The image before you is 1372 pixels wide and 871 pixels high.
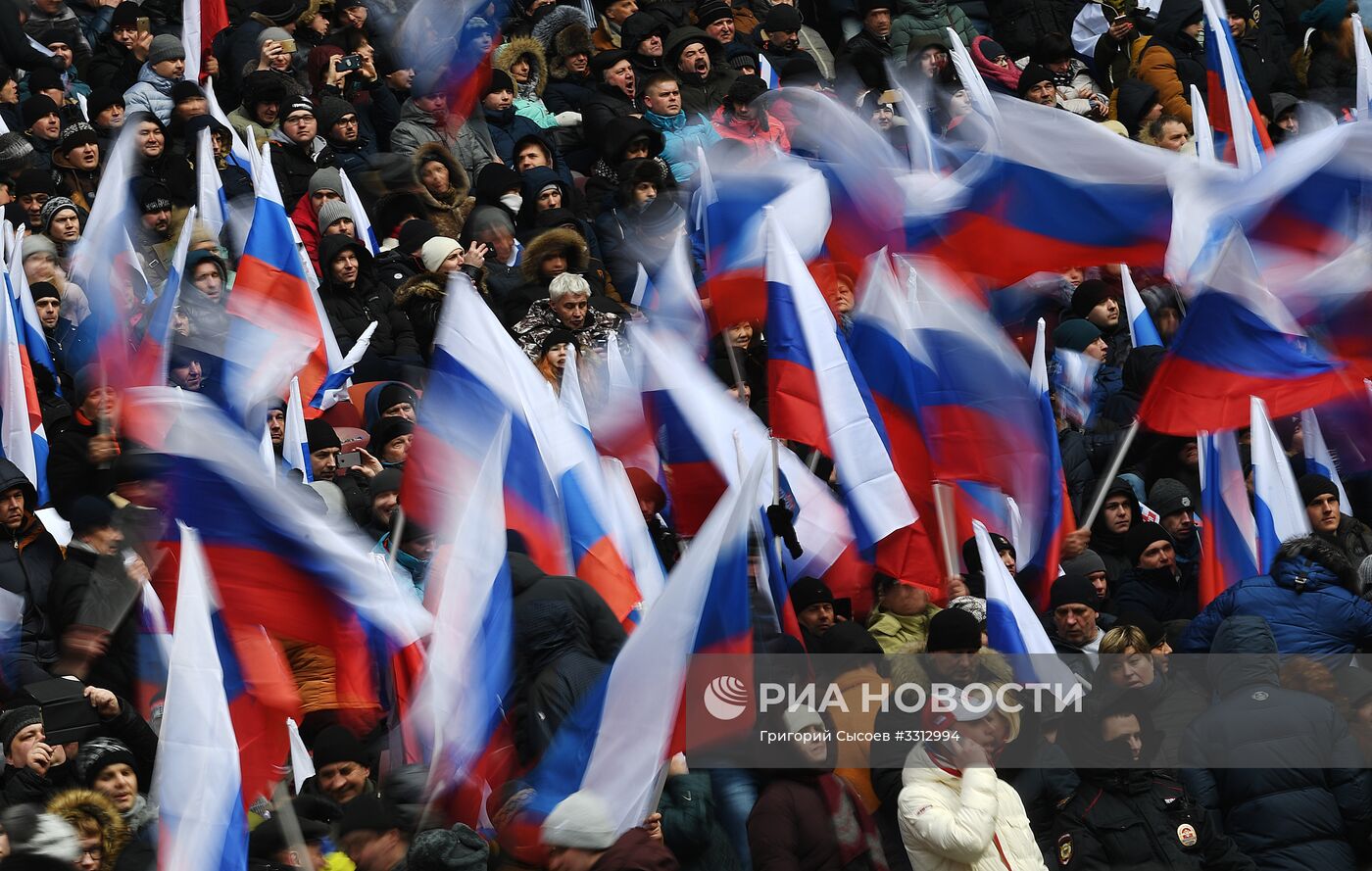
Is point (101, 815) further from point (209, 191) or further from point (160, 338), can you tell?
point (209, 191)

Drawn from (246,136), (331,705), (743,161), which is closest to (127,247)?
(246,136)

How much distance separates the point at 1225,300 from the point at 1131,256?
0.73 metres

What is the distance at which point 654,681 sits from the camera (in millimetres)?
7676

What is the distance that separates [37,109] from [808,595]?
20.8ft

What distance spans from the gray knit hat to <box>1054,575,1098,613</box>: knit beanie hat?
17.1 ft

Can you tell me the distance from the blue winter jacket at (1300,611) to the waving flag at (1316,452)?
1734mm

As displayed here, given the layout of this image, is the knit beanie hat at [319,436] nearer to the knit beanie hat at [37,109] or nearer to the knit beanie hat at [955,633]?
the knit beanie hat at [37,109]

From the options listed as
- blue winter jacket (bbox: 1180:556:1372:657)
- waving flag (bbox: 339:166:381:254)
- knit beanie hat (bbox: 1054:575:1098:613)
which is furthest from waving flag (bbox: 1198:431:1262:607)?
waving flag (bbox: 339:166:381:254)

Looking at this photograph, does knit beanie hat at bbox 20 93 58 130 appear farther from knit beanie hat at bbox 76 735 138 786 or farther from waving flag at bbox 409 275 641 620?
knit beanie hat at bbox 76 735 138 786

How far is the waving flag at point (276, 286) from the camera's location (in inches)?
438

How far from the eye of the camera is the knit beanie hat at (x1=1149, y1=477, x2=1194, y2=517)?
11086 millimetres

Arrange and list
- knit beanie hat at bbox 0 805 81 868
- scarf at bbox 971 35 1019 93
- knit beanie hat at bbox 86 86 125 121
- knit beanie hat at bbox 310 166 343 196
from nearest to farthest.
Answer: knit beanie hat at bbox 0 805 81 868 → knit beanie hat at bbox 310 166 343 196 → knit beanie hat at bbox 86 86 125 121 → scarf at bbox 971 35 1019 93

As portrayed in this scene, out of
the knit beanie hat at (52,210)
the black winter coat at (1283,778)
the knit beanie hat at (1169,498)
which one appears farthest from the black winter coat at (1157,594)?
the knit beanie hat at (52,210)

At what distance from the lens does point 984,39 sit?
56.0 feet
